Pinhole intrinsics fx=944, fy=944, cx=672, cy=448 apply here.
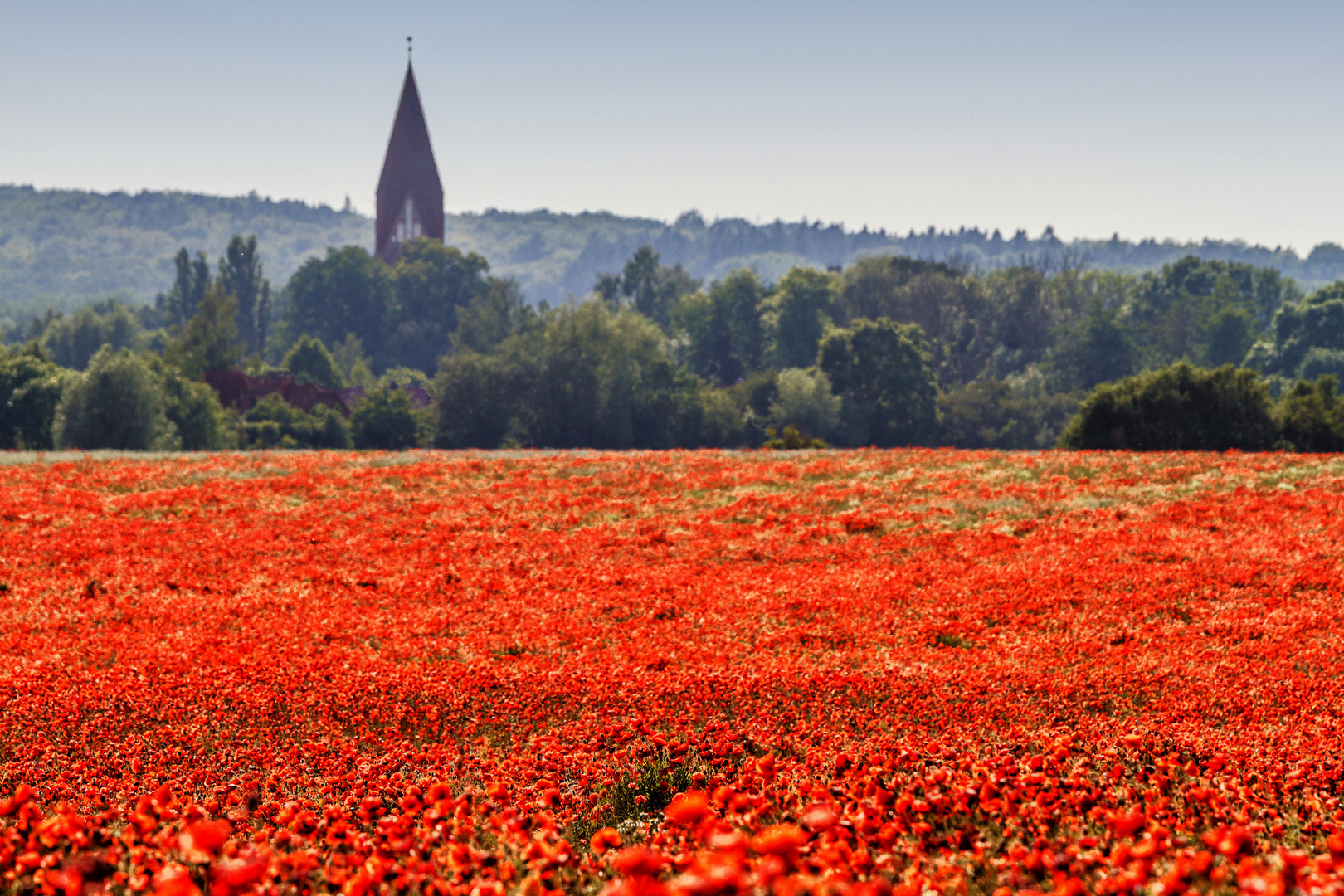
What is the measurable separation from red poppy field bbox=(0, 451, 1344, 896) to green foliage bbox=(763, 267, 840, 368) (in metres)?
99.8

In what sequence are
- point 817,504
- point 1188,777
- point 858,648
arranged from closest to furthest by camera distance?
point 1188,777
point 858,648
point 817,504

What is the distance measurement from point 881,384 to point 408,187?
117 m

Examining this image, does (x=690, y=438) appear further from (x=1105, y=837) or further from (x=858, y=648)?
(x=1105, y=837)

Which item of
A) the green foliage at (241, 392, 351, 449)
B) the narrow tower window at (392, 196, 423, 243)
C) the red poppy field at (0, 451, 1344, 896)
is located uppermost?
the narrow tower window at (392, 196, 423, 243)

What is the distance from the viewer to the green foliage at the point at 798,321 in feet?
392

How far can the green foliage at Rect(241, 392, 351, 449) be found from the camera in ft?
283

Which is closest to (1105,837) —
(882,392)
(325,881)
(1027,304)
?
(325,881)

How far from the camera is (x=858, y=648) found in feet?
35.9

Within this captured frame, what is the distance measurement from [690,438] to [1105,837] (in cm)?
8105

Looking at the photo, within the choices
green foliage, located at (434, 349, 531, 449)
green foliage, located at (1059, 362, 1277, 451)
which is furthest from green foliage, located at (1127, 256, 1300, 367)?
green foliage, located at (1059, 362, 1277, 451)

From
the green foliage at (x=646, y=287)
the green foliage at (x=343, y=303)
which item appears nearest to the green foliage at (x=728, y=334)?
the green foliage at (x=646, y=287)

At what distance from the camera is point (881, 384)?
91.4m

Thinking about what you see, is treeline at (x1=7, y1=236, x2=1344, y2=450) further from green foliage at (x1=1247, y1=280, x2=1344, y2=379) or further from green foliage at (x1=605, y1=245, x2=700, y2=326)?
green foliage at (x1=605, y1=245, x2=700, y2=326)

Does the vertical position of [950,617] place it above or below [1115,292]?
below
